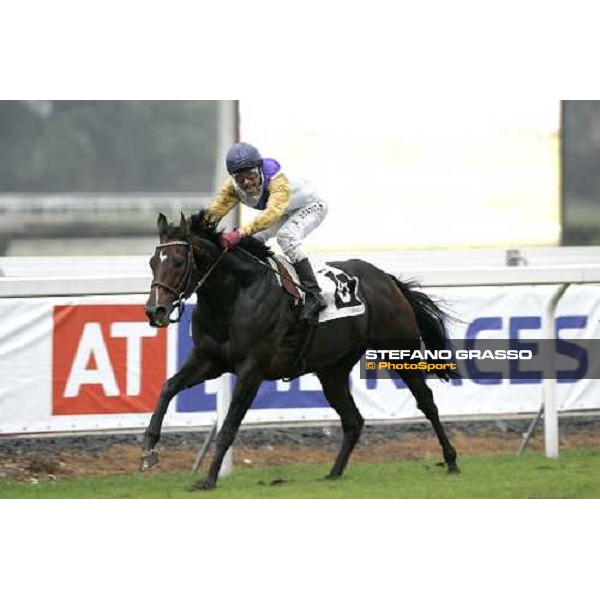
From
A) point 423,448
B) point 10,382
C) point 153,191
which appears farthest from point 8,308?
point 153,191

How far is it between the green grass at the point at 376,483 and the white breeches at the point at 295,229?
1.30 meters

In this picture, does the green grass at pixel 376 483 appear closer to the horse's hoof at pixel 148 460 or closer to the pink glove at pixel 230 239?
the horse's hoof at pixel 148 460

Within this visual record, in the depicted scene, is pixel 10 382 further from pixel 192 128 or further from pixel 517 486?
pixel 192 128

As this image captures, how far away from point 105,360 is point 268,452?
1.34 metres

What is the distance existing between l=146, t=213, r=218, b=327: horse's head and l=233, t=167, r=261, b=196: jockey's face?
41cm

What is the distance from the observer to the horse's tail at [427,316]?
8.31 m

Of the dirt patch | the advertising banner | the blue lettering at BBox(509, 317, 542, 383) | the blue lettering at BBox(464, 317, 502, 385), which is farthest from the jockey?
the blue lettering at BBox(509, 317, 542, 383)

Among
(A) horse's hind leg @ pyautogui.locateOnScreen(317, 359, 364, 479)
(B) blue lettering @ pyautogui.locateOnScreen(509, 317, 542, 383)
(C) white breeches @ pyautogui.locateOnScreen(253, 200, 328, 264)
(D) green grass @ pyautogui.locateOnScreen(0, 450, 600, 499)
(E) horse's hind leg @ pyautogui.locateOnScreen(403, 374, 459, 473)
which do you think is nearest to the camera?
(D) green grass @ pyautogui.locateOnScreen(0, 450, 600, 499)

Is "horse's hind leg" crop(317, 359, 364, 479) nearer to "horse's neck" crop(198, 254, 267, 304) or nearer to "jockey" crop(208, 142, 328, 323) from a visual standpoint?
"jockey" crop(208, 142, 328, 323)

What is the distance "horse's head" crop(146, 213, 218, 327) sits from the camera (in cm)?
672

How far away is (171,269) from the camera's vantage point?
22.5 feet

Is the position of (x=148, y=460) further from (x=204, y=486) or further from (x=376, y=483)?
(x=376, y=483)

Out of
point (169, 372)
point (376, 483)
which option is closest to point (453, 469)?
point (376, 483)

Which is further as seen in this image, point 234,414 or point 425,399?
point 425,399
